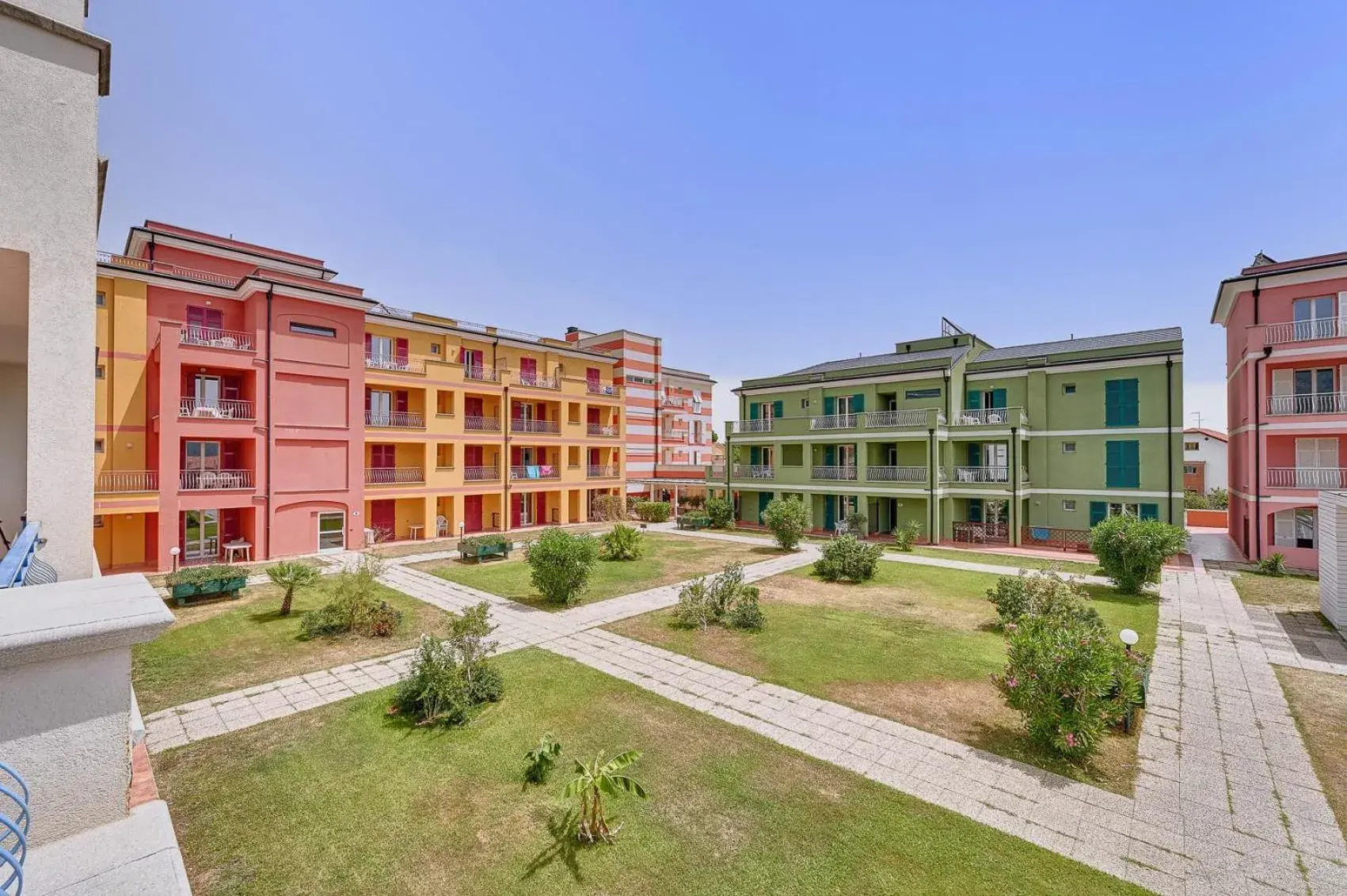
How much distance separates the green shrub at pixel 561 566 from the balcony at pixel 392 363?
579 inches

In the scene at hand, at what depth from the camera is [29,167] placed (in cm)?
457

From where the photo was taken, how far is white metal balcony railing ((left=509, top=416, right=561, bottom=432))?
1183 inches

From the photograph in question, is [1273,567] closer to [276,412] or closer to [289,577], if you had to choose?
[289,577]

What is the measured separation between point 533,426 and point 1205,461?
4855cm

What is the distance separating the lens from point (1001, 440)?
82.4 feet

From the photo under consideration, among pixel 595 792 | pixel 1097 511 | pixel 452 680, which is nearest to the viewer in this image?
pixel 595 792

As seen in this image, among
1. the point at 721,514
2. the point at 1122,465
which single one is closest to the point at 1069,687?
the point at 1122,465

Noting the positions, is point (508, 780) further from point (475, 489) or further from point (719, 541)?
point (475, 489)

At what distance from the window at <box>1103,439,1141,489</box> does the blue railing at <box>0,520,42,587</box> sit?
31.1 meters

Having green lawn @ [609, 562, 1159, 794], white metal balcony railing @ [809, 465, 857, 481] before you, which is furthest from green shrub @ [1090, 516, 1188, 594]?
white metal balcony railing @ [809, 465, 857, 481]

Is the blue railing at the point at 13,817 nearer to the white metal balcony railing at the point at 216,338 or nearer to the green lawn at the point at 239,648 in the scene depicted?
the green lawn at the point at 239,648

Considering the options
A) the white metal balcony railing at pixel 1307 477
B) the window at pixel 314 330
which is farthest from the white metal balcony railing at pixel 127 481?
the white metal balcony railing at pixel 1307 477

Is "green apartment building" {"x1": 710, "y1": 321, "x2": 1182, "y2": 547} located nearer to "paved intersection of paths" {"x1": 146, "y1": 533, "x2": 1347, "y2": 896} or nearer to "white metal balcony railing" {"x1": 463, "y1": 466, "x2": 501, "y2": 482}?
"paved intersection of paths" {"x1": 146, "y1": 533, "x2": 1347, "y2": 896}

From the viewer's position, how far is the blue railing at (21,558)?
12.0 feet
